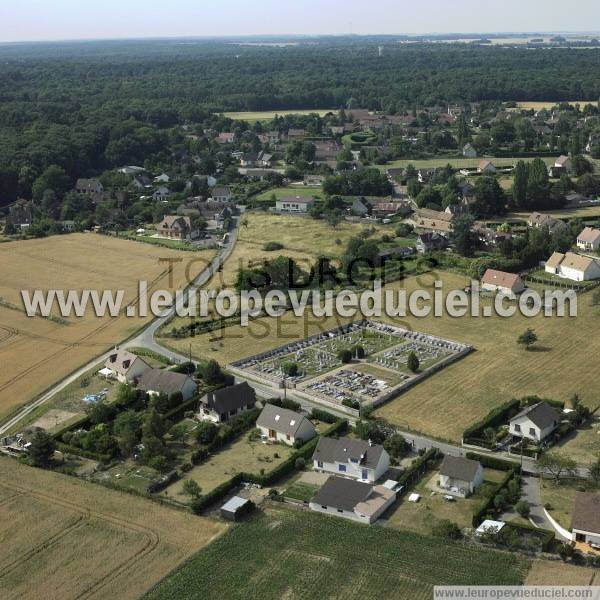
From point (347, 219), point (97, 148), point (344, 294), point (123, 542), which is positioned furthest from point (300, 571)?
point (97, 148)

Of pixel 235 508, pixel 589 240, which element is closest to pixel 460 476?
pixel 235 508

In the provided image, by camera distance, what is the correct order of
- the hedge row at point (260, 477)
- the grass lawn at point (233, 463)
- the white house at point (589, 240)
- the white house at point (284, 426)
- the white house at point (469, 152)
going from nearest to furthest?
the hedge row at point (260, 477) → the grass lawn at point (233, 463) → the white house at point (284, 426) → the white house at point (589, 240) → the white house at point (469, 152)

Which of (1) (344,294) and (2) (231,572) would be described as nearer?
(2) (231,572)

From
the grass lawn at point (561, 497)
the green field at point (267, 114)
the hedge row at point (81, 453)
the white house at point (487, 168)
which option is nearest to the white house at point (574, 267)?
the grass lawn at point (561, 497)

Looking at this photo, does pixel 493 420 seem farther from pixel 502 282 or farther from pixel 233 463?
pixel 502 282

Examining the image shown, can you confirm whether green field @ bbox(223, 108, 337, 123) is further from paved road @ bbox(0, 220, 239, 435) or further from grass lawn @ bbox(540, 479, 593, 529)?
grass lawn @ bbox(540, 479, 593, 529)

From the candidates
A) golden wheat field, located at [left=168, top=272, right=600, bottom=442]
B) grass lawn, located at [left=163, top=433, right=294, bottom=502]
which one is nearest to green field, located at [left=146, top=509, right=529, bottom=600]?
grass lawn, located at [left=163, top=433, right=294, bottom=502]

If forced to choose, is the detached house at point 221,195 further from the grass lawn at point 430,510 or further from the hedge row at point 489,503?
the hedge row at point 489,503

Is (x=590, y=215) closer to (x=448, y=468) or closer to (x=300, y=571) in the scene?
(x=448, y=468)
